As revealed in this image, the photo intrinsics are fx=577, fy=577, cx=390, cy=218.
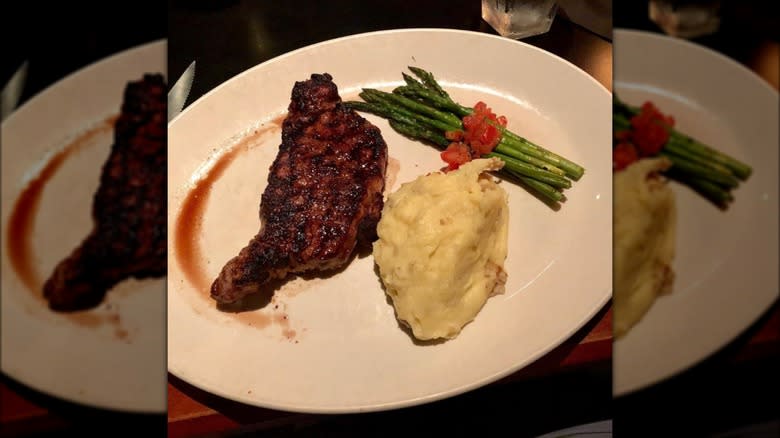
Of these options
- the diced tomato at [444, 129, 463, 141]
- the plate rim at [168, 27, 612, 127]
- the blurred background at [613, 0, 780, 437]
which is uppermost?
the plate rim at [168, 27, 612, 127]

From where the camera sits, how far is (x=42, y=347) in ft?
1.39

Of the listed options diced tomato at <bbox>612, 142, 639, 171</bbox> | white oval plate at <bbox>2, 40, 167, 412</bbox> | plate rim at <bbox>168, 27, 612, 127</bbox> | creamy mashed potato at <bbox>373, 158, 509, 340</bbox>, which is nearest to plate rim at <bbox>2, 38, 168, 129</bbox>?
white oval plate at <bbox>2, 40, 167, 412</bbox>

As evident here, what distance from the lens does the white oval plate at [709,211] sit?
0.37 meters

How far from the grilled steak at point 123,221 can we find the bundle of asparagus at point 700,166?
1.17ft

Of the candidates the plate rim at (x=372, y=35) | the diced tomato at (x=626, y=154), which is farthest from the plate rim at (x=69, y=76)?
the plate rim at (x=372, y=35)

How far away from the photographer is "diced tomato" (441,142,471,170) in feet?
3.86

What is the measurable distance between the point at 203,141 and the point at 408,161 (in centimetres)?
43

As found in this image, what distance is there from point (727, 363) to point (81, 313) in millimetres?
492

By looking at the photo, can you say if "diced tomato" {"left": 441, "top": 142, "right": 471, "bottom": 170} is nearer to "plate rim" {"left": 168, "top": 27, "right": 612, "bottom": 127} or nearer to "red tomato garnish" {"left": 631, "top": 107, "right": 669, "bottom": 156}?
"plate rim" {"left": 168, "top": 27, "right": 612, "bottom": 127}

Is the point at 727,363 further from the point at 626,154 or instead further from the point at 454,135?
the point at 454,135

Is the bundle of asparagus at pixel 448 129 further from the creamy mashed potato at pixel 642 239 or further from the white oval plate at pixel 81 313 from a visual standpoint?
the white oval plate at pixel 81 313

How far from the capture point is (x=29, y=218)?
42cm

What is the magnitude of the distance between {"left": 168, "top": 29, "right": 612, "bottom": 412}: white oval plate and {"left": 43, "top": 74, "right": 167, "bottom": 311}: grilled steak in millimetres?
567

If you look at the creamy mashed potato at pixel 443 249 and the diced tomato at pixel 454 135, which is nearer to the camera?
the creamy mashed potato at pixel 443 249
